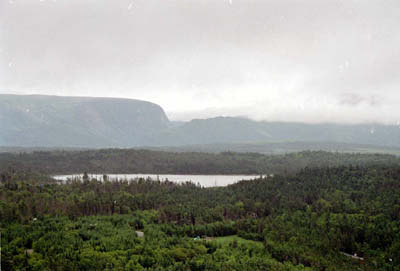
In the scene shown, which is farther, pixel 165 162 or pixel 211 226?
pixel 165 162

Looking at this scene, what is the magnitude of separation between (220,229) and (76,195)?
37.2 m

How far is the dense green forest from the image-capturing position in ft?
135

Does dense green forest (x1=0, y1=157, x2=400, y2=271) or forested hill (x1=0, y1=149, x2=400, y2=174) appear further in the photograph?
forested hill (x1=0, y1=149, x2=400, y2=174)

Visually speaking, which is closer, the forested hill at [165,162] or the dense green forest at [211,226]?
the dense green forest at [211,226]

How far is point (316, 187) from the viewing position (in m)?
86.6

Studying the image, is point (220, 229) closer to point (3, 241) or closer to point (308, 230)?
point (308, 230)


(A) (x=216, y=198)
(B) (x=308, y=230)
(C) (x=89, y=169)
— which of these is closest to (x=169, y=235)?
(B) (x=308, y=230)

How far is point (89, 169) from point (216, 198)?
103617mm

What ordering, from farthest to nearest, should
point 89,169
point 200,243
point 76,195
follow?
point 89,169
point 76,195
point 200,243

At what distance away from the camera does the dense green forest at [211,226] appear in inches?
1624

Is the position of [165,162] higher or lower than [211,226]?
higher

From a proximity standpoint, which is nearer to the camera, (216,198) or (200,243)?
(200,243)

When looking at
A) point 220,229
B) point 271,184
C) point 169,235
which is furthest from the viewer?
point 271,184

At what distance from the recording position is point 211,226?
59625 millimetres
